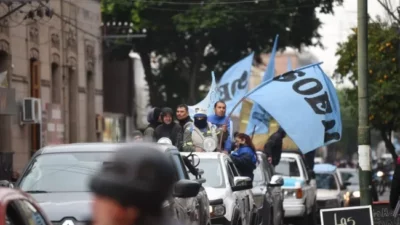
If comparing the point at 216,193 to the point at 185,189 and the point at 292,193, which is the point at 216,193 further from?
the point at 292,193

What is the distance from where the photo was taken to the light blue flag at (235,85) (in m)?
28.2

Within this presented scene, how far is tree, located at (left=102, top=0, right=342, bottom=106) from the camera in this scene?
45031 millimetres

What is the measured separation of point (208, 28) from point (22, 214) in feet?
130

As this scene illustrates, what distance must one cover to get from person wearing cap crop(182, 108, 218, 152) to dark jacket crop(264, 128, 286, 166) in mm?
5085

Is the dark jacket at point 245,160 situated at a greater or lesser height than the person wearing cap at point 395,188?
greater

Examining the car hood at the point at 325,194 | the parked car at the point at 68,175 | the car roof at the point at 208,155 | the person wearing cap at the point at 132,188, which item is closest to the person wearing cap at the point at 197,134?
the car roof at the point at 208,155

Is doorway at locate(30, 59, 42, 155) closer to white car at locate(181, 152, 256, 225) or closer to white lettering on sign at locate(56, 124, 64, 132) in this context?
white lettering on sign at locate(56, 124, 64, 132)

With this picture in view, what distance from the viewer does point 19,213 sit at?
5977 mm

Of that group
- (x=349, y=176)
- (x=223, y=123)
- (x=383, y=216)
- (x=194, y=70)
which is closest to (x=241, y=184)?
(x=383, y=216)

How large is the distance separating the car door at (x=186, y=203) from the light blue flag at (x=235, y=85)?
49.6 ft

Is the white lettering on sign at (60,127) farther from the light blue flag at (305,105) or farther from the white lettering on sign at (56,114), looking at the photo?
the light blue flag at (305,105)

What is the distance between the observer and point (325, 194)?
27500mm

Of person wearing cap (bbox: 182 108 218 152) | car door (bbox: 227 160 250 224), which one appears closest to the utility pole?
car door (bbox: 227 160 250 224)

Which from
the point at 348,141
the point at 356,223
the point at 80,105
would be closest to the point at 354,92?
the point at 80,105
